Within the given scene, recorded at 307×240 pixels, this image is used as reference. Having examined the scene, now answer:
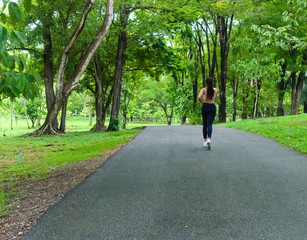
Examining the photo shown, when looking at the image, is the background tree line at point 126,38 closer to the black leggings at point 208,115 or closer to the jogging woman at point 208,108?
the jogging woman at point 208,108

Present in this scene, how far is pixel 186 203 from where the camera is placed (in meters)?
3.45

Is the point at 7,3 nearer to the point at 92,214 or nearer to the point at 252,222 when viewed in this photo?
the point at 92,214

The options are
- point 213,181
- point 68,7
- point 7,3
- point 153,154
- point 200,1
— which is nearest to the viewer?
point 7,3

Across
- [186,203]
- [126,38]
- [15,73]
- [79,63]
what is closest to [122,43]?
[126,38]

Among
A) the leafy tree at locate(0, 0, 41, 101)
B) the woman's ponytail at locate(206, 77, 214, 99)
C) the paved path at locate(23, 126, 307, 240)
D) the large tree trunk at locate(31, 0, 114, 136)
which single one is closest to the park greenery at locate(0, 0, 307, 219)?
the large tree trunk at locate(31, 0, 114, 136)

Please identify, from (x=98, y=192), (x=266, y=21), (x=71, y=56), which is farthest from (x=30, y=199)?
(x=266, y=21)

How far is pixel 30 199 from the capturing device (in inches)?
152

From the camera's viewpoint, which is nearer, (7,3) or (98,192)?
(7,3)

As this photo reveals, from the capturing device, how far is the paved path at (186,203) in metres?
2.71

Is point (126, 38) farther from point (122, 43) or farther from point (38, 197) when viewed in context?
point (38, 197)

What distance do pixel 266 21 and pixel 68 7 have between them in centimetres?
1419

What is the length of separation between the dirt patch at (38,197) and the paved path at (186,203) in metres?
0.17

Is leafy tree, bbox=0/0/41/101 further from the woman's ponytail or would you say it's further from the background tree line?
the background tree line

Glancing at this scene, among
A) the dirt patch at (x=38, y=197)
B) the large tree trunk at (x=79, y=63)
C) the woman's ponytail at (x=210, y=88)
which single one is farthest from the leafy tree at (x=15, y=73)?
the large tree trunk at (x=79, y=63)
